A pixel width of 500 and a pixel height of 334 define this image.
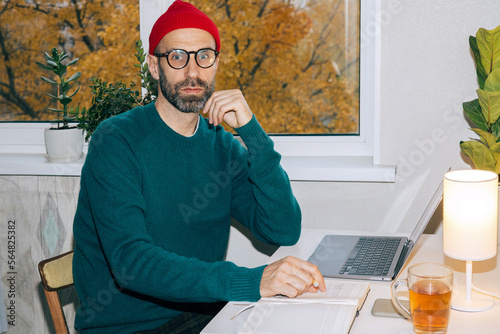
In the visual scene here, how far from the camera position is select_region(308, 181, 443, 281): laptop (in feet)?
4.62

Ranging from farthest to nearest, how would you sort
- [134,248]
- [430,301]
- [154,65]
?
1. [154,65]
2. [134,248]
3. [430,301]

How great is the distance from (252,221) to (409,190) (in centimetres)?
63

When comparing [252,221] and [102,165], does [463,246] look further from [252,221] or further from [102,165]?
[102,165]

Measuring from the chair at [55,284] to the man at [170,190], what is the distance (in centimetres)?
4

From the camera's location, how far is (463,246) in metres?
1.23

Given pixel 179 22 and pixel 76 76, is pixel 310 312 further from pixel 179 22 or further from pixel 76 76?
pixel 76 76

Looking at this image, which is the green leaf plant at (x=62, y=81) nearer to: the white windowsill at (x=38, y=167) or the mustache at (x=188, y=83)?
the white windowsill at (x=38, y=167)

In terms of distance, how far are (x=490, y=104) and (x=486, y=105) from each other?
0.6 inches

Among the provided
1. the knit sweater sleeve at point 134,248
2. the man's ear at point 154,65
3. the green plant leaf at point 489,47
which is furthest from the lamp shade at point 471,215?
the man's ear at point 154,65

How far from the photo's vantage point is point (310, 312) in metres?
1.16

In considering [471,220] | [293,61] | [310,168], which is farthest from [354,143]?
[471,220]

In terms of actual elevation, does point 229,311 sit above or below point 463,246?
below

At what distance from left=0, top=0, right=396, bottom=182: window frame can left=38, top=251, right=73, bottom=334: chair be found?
0.88 meters

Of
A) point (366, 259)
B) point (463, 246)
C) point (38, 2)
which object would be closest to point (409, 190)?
point (366, 259)
